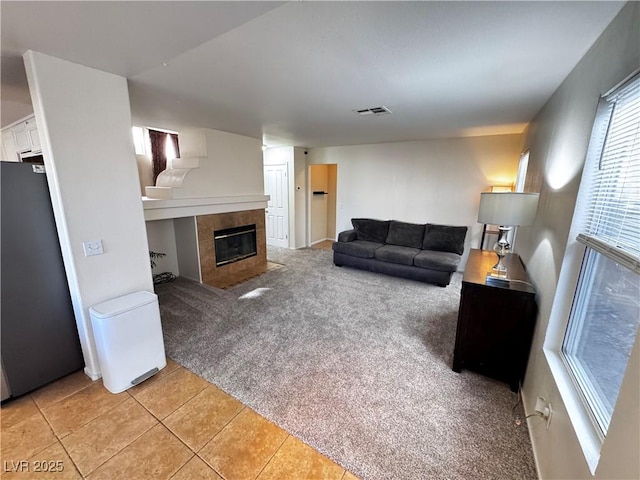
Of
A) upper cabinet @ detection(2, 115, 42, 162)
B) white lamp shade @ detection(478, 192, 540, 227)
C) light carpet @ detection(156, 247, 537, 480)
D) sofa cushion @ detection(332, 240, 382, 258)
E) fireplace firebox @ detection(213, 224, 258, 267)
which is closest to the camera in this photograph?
light carpet @ detection(156, 247, 537, 480)

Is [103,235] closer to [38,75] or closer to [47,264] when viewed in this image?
[47,264]

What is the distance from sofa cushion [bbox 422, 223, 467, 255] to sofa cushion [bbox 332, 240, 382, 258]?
0.87 metres

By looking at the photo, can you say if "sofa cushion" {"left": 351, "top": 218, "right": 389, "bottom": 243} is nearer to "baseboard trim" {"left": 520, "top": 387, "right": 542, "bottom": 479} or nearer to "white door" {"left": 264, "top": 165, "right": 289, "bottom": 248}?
"white door" {"left": 264, "top": 165, "right": 289, "bottom": 248}

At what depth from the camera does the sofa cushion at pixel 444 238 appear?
4406 mm

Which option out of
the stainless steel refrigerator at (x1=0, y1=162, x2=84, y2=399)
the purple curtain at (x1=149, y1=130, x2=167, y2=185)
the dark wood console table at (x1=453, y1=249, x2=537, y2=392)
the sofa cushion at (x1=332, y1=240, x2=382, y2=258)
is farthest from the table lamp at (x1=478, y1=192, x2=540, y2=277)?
the purple curtain at (x1=149, y1=130, x2=167, y2=185)

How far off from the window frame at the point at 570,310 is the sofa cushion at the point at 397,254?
2665 millimetres

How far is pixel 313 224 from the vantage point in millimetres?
6672

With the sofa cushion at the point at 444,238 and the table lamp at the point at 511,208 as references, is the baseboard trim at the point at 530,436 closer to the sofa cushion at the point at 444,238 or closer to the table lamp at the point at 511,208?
the table lamp at the point at 511,208

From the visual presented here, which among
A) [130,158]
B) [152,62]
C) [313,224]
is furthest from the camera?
[313,224]

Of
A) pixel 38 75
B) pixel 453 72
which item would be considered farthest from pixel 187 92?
pixel 453 72

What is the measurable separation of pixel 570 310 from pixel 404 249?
3152mm

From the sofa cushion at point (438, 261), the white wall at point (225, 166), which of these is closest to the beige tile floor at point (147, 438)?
the white wall at point (225, 166)

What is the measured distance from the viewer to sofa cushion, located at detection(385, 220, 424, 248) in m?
4.76

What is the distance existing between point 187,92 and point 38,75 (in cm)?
96
